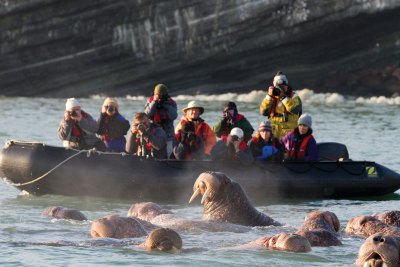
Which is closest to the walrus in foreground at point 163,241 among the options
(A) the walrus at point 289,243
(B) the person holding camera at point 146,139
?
(A) the walrus at point 289,243

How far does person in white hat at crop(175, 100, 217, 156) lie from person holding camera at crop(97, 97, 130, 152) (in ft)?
3.45

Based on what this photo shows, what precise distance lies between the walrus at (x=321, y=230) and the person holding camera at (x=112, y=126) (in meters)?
6.09

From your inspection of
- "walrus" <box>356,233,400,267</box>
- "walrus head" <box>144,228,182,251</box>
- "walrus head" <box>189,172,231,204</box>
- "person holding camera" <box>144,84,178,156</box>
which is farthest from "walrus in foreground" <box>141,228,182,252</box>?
"person holding camera" <box>144,84,178,156</box>

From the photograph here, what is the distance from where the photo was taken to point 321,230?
16.0 m

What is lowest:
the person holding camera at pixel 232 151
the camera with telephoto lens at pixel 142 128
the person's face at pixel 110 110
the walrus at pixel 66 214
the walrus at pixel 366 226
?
the walrus at pixel 366 226

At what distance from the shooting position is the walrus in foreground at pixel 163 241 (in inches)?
593

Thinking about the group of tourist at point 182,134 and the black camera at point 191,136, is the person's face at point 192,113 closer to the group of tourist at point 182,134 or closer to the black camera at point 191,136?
the group of tourist at point 182,134

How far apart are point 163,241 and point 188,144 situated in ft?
22.4

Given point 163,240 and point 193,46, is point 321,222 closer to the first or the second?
point 163,240

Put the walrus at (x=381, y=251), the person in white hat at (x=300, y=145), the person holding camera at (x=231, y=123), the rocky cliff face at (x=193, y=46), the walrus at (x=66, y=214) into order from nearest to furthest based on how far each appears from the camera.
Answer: the walrus at (x=381, y=251) → the walrus at (x=66, y=214) → the person holding camera at (x=231, y=123) → the person in white hat at (x=300, y=145) → the rocky cliff face at (x=193, y=46)

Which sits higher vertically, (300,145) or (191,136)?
(191,136)

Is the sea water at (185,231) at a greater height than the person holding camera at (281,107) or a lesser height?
lesser

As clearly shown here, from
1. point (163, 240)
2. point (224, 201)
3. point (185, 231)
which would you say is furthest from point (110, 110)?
point (163, 240)

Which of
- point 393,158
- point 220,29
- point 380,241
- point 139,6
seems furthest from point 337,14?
point 380,241
